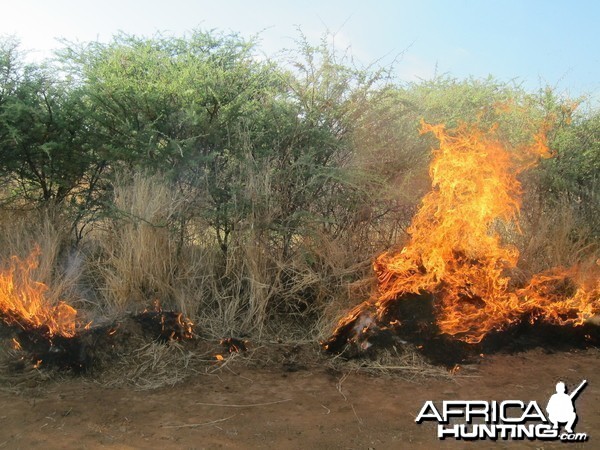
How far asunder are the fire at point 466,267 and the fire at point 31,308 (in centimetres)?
259

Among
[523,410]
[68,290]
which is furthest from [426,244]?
[68,290]

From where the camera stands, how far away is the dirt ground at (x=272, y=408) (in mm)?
3574

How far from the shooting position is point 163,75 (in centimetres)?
695

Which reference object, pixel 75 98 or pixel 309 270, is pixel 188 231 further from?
pixel 75 98

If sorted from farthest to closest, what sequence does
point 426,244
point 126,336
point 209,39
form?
point 209,39 → point 426,244 → point 126,336

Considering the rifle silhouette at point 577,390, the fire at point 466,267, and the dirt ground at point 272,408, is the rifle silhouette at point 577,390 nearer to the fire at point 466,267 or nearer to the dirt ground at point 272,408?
the dirt ground at point 272,408

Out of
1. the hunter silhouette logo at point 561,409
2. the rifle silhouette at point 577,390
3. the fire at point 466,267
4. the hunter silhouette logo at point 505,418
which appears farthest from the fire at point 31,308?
the rifle silhouette at point 577,390

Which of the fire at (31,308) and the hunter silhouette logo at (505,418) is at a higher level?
the fire at (31,308)

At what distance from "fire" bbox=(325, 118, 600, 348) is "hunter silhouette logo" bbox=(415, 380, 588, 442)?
113cm

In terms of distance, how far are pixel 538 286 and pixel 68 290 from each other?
5005 mm

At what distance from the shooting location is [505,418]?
3.87 metres

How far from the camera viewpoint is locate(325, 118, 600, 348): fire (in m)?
5.31

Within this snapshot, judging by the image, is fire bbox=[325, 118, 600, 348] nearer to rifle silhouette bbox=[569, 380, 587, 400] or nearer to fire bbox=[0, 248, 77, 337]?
rifle silhouette bbox=[569, 380, 587, 400]

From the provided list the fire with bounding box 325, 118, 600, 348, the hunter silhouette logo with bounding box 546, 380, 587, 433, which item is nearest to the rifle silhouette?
the hunter silhouette logo with bounding box 546, 380, 587, 433
